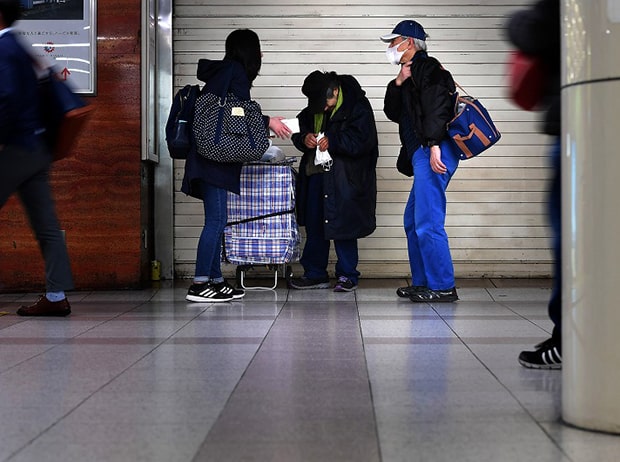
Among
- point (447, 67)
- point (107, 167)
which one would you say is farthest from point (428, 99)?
point (107, 167)

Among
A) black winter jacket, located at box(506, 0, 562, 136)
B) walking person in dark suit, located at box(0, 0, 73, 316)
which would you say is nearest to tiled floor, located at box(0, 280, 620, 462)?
walking person in dark suit, located at box(0, 0, 73, 316)

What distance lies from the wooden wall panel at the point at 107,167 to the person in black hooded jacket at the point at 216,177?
4.05ft

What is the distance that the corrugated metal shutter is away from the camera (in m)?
8.68

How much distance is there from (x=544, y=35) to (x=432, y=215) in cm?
295

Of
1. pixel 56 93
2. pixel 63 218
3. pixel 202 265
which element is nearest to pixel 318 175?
pixel 202 265

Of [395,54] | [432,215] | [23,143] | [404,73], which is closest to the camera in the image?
[23,143]

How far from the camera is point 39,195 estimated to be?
17.9ft

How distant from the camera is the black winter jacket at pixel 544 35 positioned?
3594 millimetres

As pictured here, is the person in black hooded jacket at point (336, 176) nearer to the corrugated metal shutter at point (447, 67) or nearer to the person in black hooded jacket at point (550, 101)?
the corrugated metal shutter at point (447, 67)

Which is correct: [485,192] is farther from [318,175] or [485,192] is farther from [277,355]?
[277,355]

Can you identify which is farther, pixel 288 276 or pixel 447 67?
pixel 447 67

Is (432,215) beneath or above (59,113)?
beneath

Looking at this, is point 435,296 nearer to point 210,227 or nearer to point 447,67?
point 210,227

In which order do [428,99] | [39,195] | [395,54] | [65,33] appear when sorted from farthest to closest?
[65,33] < [395,54] < [428,99] < [39,195]
